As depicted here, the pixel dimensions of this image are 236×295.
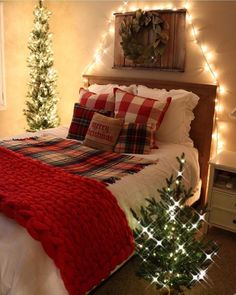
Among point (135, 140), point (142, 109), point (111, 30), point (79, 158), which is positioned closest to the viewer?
point (79, 158)

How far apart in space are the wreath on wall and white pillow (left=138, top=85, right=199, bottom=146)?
423mm

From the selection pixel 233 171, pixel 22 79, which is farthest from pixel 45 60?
pixel 233 171

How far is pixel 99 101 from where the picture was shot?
3.02 m

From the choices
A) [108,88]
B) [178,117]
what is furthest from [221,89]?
[108,88]

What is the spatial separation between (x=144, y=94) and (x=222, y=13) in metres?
0.94

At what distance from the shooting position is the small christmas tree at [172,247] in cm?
155

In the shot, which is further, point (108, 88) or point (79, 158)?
point (108, 88)

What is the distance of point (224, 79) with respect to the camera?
2814 mm

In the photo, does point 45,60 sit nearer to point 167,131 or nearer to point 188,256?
point 167,131

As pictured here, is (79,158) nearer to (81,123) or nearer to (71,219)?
(81,123)

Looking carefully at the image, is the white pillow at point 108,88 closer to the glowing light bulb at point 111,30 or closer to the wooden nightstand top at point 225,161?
the glowing light bulb at point 111,30

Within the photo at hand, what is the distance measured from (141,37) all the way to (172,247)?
2183 mm

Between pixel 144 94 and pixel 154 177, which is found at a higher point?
pixel 144 94

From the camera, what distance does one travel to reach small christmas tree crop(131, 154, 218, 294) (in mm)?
1550
